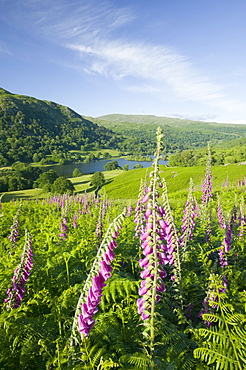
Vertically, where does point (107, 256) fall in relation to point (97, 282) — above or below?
above

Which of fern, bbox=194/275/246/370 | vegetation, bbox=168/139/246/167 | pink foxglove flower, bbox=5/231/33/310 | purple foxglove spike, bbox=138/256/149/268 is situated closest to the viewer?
fern, bbox=194/275/246/370

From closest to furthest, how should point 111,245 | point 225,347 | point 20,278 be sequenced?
point 111,245 < point 225,347 < point 20,278

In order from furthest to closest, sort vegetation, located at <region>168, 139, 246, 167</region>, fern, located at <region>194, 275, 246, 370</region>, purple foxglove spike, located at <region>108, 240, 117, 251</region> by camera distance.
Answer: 1. vegetation, located at <region>168, 139, 246, 167</region>
2. purple foxglove spike, located at <region>108, 240, 117, 251</region>
3. fern, located at <region>194, 275, 246, 370</region>

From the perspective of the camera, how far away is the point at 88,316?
294cm

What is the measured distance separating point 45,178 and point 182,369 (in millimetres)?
70890

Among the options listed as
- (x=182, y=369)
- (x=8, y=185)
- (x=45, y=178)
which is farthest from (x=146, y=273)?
(x=8, y=185)

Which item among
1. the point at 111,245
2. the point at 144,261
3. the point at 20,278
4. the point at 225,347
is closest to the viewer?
the point at 111,245

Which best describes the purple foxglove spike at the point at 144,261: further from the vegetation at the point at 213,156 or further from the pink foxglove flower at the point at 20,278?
the vegetation at the point at 213,156

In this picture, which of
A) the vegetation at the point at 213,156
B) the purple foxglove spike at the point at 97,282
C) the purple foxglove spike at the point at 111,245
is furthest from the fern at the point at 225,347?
the vegetation at the point at 213,156

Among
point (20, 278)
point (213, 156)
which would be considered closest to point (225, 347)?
point (20, 278)

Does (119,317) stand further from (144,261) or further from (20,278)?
(20,278)

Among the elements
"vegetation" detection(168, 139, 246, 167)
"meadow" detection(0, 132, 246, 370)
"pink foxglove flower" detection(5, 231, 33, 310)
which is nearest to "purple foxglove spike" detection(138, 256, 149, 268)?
"meadow" detection(0, 132, 246, 370)

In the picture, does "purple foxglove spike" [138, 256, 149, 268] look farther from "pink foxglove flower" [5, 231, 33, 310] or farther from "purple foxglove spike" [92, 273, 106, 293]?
"pink foxglove flower" [5, 231, 33, 310]

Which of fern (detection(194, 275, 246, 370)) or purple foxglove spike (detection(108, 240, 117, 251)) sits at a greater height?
purple foxglove spike (detection(108, 240, 117, 251))
